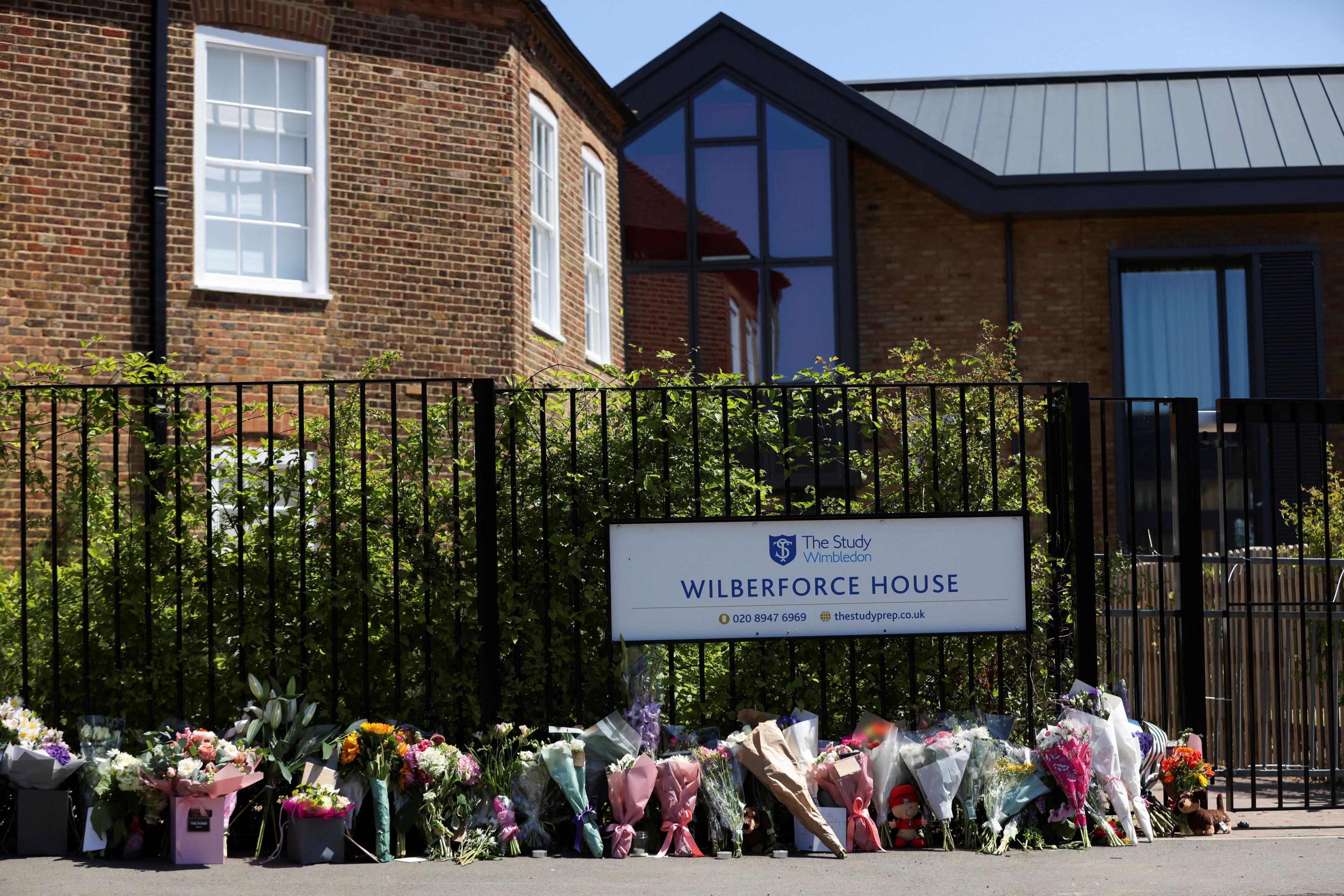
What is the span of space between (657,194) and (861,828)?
11.2 meters

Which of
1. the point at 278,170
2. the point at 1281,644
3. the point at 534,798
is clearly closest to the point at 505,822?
the point at 534,798

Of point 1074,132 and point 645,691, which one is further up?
point 1074,132

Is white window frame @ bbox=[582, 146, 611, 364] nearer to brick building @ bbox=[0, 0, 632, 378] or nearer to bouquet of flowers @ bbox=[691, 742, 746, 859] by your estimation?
brick building @ bbox=[0, 0, 632, 378]

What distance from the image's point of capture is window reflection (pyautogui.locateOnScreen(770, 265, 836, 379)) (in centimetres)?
1561

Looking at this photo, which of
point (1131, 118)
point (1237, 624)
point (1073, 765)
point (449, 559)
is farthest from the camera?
point (1131, 118)

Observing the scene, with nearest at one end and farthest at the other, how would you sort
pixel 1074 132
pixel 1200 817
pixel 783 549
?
pixel 1200 817, pixel 783 549, pixel 1074 132

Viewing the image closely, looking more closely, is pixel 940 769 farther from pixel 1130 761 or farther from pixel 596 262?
pixel 596 262

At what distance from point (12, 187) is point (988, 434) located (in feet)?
26.4

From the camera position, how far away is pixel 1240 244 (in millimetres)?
15164

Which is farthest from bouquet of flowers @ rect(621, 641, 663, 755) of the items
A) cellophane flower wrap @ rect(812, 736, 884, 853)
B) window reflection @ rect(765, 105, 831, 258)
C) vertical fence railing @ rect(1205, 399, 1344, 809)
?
window reflection @ rect(765, 105, 831, 258)

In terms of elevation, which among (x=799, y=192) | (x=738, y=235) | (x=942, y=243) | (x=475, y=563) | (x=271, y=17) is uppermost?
(x=271, y=17)

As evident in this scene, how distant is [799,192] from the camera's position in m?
15.8

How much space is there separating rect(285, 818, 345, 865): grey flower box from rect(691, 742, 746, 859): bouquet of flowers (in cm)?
177

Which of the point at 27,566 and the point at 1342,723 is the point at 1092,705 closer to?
the point at 1342,723
